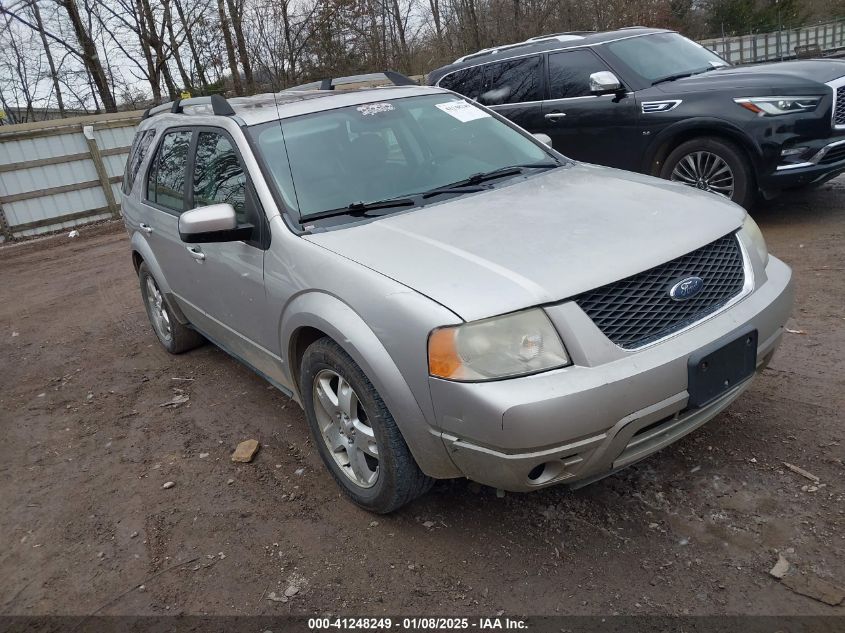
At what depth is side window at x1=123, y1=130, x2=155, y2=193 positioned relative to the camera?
16.6 ft

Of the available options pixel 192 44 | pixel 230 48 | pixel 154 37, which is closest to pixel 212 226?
pixel 230 48

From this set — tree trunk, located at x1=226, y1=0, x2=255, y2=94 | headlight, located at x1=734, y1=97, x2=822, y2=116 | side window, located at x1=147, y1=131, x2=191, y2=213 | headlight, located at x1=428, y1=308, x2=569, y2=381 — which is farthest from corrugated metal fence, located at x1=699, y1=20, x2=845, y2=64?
headlight, located at x1=428, y1=308, x2=569, y2=381

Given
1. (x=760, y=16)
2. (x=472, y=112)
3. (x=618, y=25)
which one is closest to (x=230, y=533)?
(x=472, y=112)

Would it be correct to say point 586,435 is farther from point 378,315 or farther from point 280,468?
point 280,468

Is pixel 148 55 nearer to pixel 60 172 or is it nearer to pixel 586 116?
pixel 60 172

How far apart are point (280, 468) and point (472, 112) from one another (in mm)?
2357

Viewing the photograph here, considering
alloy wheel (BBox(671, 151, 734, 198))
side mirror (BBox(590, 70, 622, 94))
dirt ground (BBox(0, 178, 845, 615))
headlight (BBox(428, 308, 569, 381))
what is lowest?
dirt ground (BBox(0, 178, 845, 615))

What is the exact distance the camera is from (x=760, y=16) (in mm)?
32969

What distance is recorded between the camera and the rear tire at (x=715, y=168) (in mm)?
6070

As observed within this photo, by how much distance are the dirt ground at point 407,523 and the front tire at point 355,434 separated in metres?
0.18

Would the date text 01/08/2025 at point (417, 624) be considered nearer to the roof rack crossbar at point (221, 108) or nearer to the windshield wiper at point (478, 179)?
the windshield wiper at point (478, 179)

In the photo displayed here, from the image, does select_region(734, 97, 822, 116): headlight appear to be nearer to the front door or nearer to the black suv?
the black suv

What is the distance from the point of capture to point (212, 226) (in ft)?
10.5

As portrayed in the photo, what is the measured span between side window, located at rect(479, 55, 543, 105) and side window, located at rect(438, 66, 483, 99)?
94 mm
